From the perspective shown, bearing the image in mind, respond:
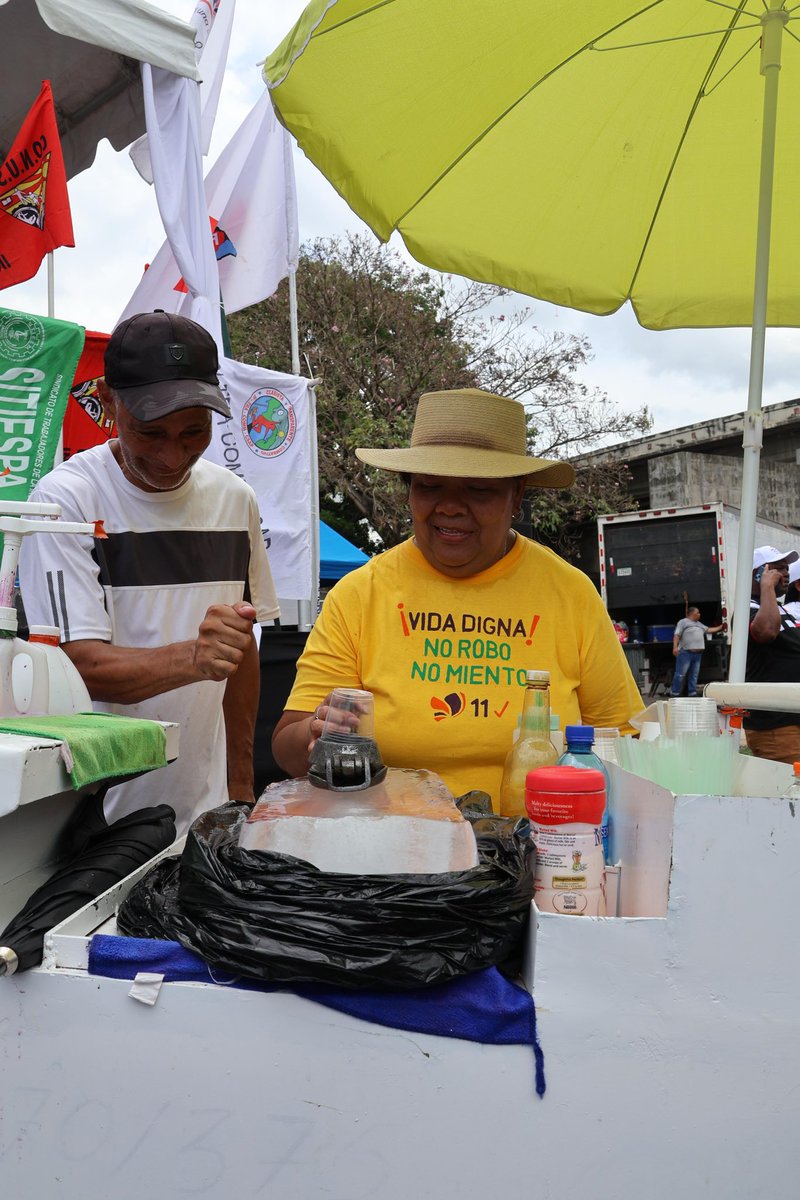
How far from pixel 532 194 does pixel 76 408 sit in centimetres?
278

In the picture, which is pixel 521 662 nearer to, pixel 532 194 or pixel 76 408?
pixel 532 194

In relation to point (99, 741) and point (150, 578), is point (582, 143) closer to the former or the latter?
point (150, 578)

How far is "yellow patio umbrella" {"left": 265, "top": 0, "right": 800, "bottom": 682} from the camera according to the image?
2.32 m

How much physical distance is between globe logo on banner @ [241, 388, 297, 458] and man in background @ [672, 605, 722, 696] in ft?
33.3

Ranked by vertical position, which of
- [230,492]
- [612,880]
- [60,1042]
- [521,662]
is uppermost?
[230,492]

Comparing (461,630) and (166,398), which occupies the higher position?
(166,398)

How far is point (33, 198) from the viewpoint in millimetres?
3969

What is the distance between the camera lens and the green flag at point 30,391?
3.63 meters

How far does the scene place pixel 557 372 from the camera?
17.0 metres

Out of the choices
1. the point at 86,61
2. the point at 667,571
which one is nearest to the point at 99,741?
the point at 86,61

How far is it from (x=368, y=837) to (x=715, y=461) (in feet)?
59.2

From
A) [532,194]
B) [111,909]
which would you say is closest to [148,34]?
[532,194]

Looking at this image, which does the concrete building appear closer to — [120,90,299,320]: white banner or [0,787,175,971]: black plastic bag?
[120,90,299,320]: white banner

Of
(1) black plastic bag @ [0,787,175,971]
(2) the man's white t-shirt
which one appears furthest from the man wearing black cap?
(1) black plastic bag @ [0,787,175,971]
